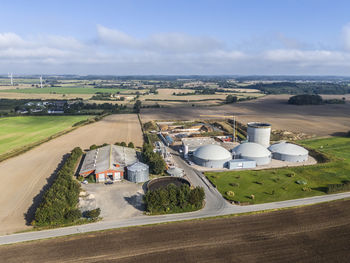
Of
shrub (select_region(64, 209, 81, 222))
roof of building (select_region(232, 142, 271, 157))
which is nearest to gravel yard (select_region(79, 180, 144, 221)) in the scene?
shrub (select_region(64, 209, 81, 222))

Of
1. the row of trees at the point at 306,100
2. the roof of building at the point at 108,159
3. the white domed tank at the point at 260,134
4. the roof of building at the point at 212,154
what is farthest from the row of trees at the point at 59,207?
the row of trees at the point at 306,100

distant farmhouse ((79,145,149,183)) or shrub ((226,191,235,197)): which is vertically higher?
distant farmhouse ((79,145,149,183))

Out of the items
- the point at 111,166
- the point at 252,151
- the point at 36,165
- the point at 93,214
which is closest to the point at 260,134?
the point at 252,151

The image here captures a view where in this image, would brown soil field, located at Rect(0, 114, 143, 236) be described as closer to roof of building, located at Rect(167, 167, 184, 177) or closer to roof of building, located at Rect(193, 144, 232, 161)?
roof of building, located at Rect(167, 167, 184, 177)

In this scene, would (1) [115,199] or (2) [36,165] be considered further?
(2) [36,165]

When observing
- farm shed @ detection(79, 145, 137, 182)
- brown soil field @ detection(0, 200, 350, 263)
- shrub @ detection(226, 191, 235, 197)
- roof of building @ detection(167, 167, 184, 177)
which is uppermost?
farm shed @ detection(79, 145, 137, 182)

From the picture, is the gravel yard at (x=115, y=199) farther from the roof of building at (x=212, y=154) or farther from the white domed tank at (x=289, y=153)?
the white domed tank at (x=289, y=153)

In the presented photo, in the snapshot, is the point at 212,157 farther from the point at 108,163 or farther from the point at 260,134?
the point at 108,163
